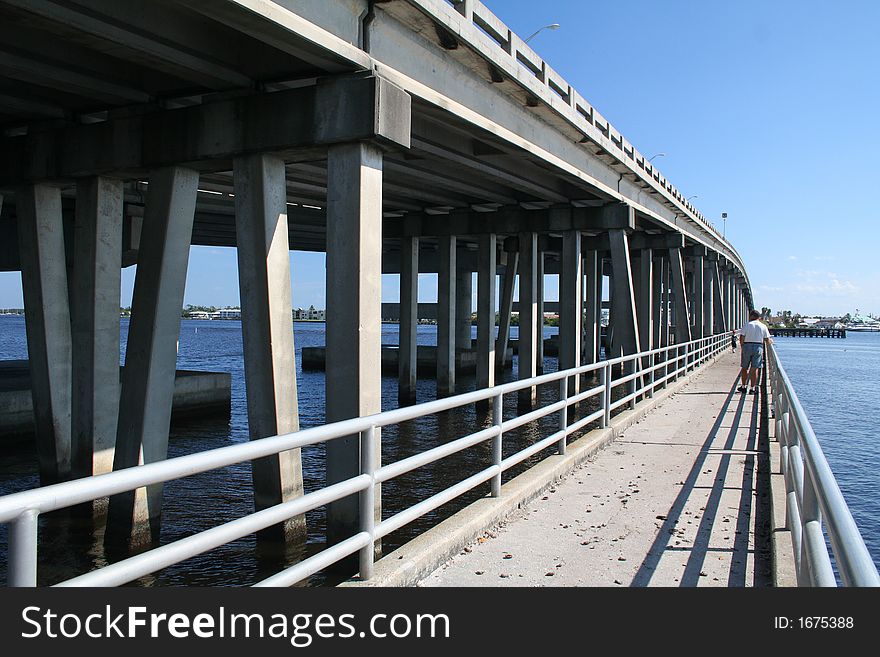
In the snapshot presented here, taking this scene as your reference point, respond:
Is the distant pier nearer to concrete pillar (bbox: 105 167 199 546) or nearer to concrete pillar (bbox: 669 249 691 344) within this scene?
concrete pillar (bbox: 669 249 691 344)

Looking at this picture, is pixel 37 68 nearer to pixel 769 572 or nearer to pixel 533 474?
pixel 533 474

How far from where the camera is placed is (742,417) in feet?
45.4

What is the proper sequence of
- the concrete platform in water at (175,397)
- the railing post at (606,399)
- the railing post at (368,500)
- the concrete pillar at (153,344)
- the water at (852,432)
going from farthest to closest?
the concrete platform in water at (175,397) → the railing post at (606,399) → the water at (852,432) → the concrete pillar at (153,344) → the railing post at (368,500)

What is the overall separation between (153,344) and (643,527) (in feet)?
18.9

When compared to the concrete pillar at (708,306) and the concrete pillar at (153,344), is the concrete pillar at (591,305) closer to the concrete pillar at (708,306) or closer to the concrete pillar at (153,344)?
the concrete pillar at (708,306)

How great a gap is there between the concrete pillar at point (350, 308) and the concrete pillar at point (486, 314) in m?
15.5

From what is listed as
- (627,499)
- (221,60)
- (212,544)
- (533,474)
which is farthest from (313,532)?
(212,544)

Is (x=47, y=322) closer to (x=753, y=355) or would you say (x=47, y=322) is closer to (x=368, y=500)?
(x=368, y=500)

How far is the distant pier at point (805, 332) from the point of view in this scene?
133 meters

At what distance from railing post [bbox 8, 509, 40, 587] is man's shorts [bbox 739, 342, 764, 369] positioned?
1736 cm

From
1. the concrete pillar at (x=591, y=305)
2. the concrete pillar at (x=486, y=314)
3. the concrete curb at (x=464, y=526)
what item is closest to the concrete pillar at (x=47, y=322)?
the concrete curb at (x=464, y=526)

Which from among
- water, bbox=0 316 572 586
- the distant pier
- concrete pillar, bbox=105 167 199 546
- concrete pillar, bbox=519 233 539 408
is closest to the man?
water, bbox=0 316 572 586

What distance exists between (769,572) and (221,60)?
21.2 feet

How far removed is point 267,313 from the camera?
26.3 feet
